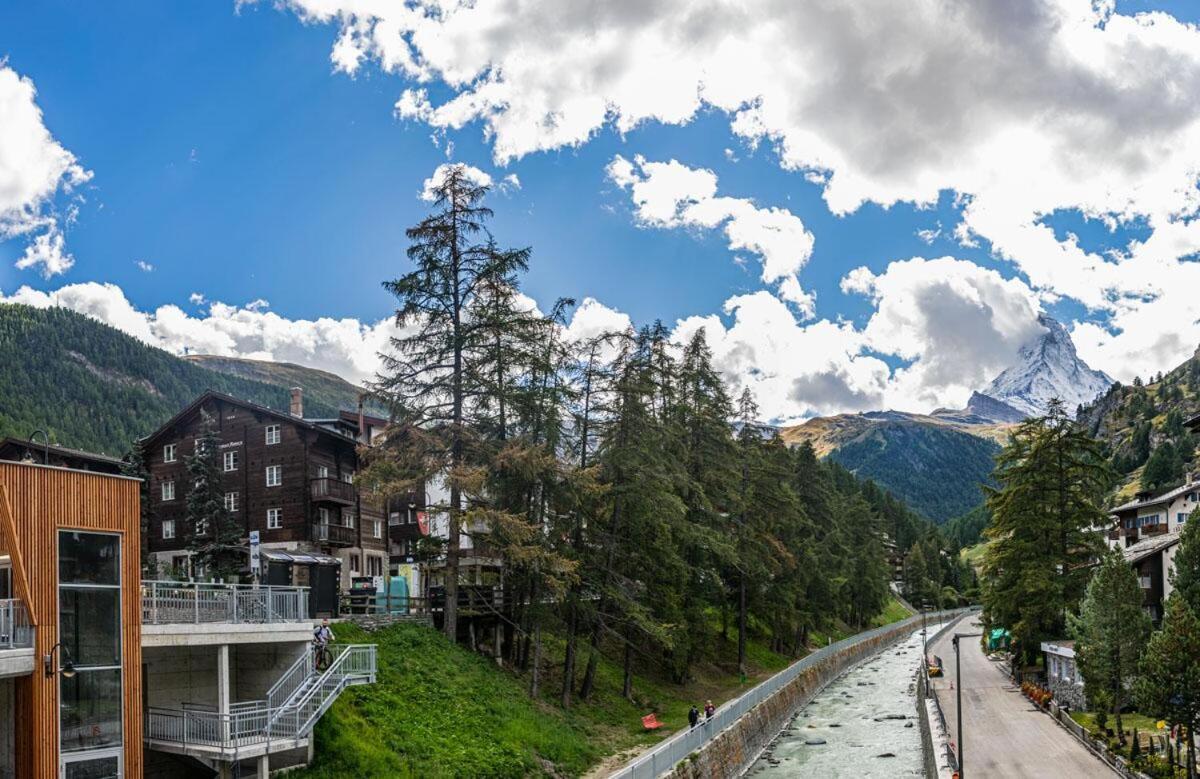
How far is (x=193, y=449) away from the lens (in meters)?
56.7

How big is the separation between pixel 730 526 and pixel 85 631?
133ft

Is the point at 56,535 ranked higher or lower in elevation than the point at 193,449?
lower

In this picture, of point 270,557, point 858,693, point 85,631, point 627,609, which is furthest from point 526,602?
point 858,693

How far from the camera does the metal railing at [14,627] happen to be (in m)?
20.0

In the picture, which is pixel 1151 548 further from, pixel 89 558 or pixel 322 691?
pixel 89 558

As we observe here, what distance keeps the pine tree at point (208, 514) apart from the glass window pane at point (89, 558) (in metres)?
28.5

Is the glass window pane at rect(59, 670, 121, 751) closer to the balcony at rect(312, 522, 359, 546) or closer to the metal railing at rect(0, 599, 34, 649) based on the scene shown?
the metal railing at rect(0, 599, 34, 649)

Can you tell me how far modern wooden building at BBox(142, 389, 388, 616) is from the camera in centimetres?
5300

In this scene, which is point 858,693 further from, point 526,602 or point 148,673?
point 148,673

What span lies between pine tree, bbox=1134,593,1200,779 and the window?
3111cm

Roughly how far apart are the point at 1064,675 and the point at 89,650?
160 ft

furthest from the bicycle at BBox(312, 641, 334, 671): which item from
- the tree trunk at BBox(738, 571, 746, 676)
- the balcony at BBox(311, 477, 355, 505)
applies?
the tree trunk at BBox(738, 571, 746, 676)

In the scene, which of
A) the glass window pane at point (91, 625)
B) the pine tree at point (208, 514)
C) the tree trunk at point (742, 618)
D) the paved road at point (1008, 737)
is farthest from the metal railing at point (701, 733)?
the pine tree at point (208, 514)

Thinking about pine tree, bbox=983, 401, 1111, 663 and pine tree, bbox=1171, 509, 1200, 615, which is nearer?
pine tree, bbox=1171, 509, 1200, 615
